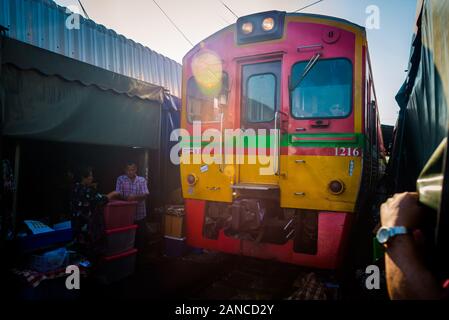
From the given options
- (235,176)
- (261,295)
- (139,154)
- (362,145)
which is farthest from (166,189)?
(362,145)

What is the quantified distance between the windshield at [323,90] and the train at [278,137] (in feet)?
0.04

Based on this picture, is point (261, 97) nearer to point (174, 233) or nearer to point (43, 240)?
point (174, 233)

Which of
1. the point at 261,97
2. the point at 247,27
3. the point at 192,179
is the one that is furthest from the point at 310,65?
the point at 192,179

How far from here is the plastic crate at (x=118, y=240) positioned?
13.7 feet

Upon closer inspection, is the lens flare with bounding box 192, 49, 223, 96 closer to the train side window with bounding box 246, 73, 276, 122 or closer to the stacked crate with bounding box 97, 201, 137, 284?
the train side window with bounding box 246, 73, 276, 122

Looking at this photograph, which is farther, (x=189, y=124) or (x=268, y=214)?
(x=189, y=124)

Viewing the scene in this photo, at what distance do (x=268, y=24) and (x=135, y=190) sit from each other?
3.69m

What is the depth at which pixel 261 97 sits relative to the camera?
4.27 meters

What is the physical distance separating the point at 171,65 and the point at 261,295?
7.45m

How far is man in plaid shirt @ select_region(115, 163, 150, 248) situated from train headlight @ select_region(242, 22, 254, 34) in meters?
3.13

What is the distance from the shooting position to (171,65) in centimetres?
911

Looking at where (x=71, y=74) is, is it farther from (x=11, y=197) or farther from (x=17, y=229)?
(x=17, y=229)

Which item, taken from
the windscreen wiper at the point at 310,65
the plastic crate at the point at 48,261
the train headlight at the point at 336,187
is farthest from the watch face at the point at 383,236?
the plastic crate at the point at 48,261
